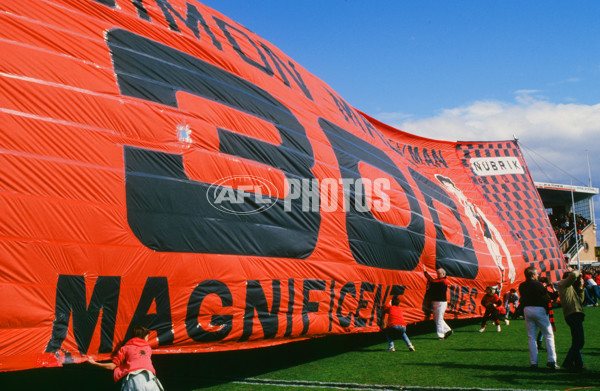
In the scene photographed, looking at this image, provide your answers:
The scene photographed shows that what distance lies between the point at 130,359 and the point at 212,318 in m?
1.47

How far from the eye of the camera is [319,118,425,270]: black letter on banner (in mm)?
A: 9719

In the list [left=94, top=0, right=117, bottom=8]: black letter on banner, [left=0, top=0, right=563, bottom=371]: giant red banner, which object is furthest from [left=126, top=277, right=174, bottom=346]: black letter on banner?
[left=94, top=0, right=117, bottom=8]: black letter on banner

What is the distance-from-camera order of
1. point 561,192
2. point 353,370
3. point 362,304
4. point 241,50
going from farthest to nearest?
point 561,192, point 362,304, point 241,50, point 353,370

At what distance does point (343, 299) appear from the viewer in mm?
9148

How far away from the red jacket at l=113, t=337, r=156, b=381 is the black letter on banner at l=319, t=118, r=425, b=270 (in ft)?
15.2

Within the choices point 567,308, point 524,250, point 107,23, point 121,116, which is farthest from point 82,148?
point 524,250

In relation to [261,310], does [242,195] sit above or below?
above

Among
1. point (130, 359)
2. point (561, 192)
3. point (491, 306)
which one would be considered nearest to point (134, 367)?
point (130, 359)

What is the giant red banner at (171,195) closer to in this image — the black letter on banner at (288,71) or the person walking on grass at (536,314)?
the black letter on banner at (288,71)

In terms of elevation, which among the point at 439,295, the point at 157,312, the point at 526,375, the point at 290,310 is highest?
the point at 157,312

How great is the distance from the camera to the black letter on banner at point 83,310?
5523 mm

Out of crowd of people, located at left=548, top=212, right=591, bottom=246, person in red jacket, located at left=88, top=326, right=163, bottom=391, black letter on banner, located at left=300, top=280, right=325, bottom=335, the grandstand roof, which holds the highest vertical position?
the grandstand roof

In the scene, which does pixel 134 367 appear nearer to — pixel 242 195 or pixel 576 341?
pixel 242 195

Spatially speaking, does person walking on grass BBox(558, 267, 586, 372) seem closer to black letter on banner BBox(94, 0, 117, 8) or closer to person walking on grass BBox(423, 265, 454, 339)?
person walking on grass BBox(423, 265, 454, 339)
